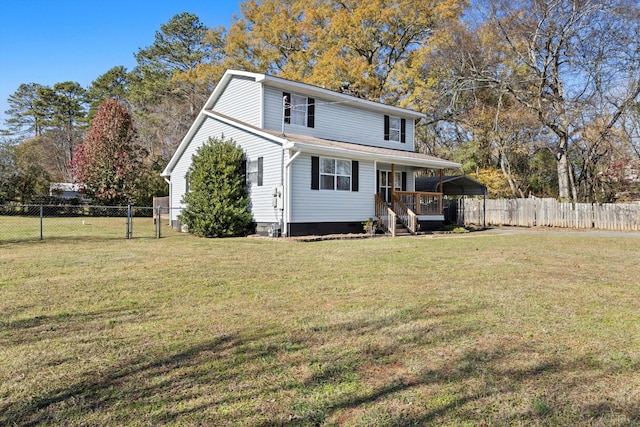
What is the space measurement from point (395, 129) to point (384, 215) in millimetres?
5715

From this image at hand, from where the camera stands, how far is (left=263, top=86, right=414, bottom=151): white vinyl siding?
15.9 m

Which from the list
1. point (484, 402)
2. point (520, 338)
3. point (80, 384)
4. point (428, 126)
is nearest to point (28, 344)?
point (80, 384)

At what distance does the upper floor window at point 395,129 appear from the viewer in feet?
65.1

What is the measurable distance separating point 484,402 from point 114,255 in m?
8.60

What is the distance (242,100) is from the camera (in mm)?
16734

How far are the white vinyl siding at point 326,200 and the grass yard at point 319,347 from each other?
7.28 m

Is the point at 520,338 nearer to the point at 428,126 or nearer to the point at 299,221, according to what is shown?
the point at 299,221

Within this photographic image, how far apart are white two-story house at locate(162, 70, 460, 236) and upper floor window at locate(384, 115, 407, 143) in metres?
0.05

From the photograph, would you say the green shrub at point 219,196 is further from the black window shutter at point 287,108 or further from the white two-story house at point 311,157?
the black window shutter at point 287,108

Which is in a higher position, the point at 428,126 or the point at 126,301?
the point at 428,126

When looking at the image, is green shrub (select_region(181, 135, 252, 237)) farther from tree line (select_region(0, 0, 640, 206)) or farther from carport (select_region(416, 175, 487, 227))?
Result: tree line (select_region(0, 0, 640, 206))


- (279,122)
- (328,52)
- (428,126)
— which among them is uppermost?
(328,52)

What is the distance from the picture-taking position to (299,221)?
14406 mm

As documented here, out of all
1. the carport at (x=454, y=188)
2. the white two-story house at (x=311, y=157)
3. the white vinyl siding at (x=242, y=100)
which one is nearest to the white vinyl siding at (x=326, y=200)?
the white two-story house at (x=311, y=157)
